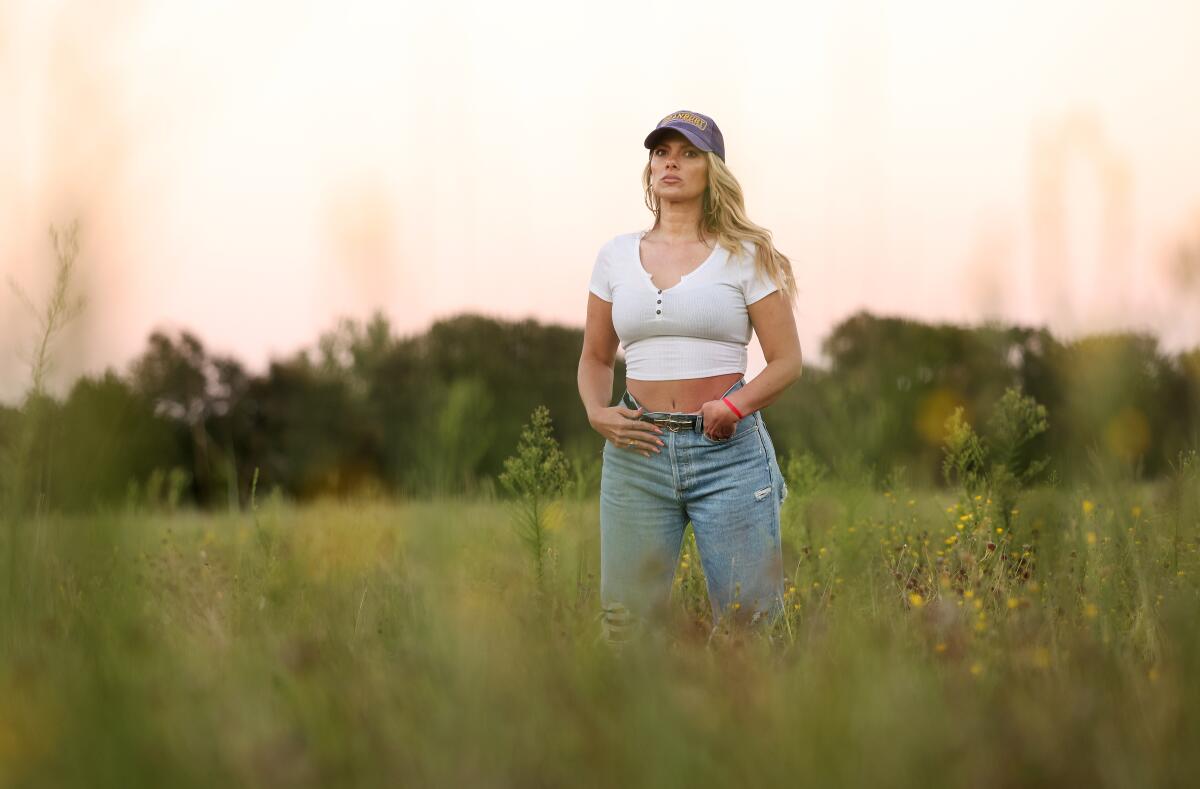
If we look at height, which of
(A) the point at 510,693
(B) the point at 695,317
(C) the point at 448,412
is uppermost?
(B) the point at 695,317

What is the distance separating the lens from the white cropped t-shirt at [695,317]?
11.1 ft

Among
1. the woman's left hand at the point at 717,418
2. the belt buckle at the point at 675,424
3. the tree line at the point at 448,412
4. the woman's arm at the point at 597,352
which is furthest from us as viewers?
the woman's arm at the point at 597,352

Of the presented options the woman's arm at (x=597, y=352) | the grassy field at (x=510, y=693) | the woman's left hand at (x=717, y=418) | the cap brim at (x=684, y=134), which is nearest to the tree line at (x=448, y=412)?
the grassy field at (x=510, y=693)

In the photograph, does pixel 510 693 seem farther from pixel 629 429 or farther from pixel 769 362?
pixel 769 362

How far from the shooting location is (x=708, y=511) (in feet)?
11.1

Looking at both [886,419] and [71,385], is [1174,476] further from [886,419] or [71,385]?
[71,385]

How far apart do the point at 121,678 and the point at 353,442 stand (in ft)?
1.67

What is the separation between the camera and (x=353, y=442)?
1.76 meters

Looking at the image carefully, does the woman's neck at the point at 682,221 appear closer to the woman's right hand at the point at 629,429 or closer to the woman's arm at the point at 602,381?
the woman's arm at the point at 602,381

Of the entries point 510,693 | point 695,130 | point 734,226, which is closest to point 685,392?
point 734,226

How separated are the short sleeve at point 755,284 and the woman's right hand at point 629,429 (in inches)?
21.0

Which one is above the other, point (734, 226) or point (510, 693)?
point (734, 226)

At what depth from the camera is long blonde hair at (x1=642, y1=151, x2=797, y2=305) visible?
347cm

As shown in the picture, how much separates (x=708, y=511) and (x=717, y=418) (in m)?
0.33
